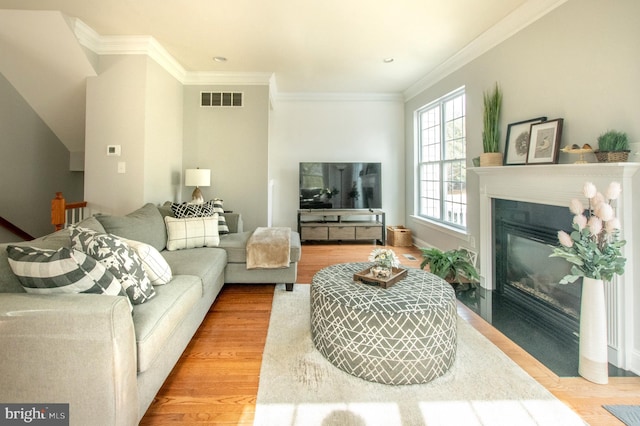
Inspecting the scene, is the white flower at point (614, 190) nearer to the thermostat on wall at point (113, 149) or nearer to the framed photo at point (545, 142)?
the framed photo at point (545, 142)

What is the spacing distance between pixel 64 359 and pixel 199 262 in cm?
133

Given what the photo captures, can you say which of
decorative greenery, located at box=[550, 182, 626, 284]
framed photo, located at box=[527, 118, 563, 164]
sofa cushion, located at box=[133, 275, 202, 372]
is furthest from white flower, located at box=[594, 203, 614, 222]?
sofa cushion, located at box=[133, 275, 202, 372]

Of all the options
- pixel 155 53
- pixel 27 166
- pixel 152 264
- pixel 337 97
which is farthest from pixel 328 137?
pixel 27 166

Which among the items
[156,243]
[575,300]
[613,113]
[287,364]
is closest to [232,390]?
[287,364]

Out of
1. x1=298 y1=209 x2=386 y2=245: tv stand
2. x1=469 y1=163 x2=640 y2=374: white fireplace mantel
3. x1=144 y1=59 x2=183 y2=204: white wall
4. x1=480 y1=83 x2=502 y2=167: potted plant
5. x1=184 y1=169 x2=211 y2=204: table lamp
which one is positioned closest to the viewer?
x1=469 y1=163 x2=640 y2=374: white fireplace mantel

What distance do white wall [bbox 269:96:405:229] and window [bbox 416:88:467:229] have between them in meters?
0.60

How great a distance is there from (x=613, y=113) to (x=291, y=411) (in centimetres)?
274

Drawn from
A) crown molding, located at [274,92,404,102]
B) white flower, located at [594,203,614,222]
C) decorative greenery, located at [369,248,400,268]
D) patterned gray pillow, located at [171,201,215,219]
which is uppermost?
crown molding, located at [274,92,404,102]

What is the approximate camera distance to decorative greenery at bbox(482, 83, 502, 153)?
3.05 meters

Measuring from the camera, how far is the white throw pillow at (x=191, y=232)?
2883 millimetres

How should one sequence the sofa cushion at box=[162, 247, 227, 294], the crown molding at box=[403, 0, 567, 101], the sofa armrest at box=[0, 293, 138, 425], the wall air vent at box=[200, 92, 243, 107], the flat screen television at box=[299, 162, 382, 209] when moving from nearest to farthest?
the sofa armrest at box=[0, 293, 138, 425] < the sofa cushion at box=[162, 247, 227, 294] < the crown molding at box=[403, 0, 567, 101] < the wall air vent at box=[200, 92, 243, 107] < the flat screen television at box=[299, 162, 382, 209]

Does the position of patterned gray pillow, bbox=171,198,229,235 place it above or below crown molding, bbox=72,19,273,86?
below

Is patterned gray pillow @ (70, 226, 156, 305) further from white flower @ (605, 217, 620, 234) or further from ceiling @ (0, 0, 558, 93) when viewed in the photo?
white flower @ (605, 217, 620, 234)

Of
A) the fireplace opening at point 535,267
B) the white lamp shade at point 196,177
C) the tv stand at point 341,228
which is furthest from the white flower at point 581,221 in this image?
the white lamp shade at point 196,177
